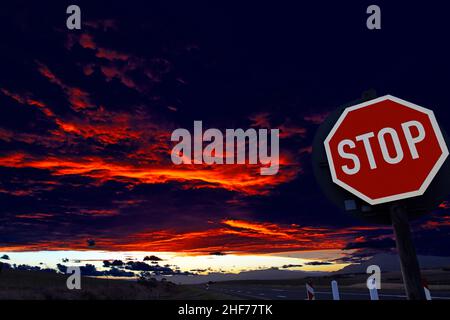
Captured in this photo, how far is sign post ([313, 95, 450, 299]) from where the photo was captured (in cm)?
339

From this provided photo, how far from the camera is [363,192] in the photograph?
361 centimetres

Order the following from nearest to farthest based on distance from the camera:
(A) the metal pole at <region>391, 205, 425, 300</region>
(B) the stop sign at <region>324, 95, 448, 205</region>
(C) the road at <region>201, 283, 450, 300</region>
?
(B) the stop sign at <region>324, 95, 448, 205</region> → (A) the metal pole at <region>391, 205, 425, 300</region> → (C) the road at <region>201, 283, 450, 300</region>

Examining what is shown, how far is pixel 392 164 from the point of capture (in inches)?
134

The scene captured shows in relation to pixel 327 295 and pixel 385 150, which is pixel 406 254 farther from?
pixel 327 295

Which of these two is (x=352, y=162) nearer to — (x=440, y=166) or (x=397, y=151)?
(x=397, y=151)

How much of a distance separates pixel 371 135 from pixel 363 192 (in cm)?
50

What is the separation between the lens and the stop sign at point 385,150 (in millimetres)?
3387

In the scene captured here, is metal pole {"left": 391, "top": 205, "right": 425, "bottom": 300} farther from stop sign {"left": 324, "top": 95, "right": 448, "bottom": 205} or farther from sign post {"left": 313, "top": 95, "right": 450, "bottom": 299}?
stop sign {"left": 324, "top": 95, "right": 448, "bottom": 205}

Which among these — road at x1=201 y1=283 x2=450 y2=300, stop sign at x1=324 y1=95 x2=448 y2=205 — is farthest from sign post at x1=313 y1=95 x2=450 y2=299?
road at x1=201 y1=283 x2=450 y2=300

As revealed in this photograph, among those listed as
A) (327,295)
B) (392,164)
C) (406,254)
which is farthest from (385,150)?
(327,295)

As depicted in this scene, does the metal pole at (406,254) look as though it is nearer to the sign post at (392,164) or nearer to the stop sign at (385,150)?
the sign post at (392,164)

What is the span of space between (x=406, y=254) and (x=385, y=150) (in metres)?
0.96

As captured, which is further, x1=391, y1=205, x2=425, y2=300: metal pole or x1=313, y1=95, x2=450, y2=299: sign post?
x1=391, y1=205, x2=425, y2=300: metal pole
